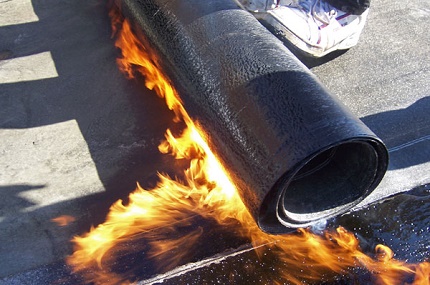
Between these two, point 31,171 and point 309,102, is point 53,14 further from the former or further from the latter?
point 309,102

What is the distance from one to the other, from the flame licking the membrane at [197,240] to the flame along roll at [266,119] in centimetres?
24

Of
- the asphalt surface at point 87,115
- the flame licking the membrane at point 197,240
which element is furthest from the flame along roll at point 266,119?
the asphalt surface at point 87,115

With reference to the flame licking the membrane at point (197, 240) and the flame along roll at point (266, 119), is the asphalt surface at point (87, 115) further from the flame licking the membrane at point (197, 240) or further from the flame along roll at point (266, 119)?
the flame along roll at point (266, 119)

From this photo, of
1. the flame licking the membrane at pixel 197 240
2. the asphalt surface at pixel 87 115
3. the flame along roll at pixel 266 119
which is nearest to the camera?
the flame along roll at pixel 266 119

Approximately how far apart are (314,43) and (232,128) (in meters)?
1.69

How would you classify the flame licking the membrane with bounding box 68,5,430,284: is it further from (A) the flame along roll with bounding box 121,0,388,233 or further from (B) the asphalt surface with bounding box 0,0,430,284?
(A) the flame along roll with bounding box 121,0,388,233

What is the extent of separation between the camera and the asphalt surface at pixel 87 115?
2.68 metres

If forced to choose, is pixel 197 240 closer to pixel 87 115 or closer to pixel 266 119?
pixel 266 119

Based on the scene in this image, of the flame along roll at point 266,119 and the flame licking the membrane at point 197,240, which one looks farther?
the flame licking the membrane at point 197,240

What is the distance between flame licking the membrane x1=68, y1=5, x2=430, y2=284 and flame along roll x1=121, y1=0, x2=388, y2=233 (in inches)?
9.5

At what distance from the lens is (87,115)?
3283 millimetres

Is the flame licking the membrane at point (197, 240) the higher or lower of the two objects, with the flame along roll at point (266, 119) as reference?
lower

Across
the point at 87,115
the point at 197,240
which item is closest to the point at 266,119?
the point at 197,240

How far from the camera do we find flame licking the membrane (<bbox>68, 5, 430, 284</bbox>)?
2439 mm
